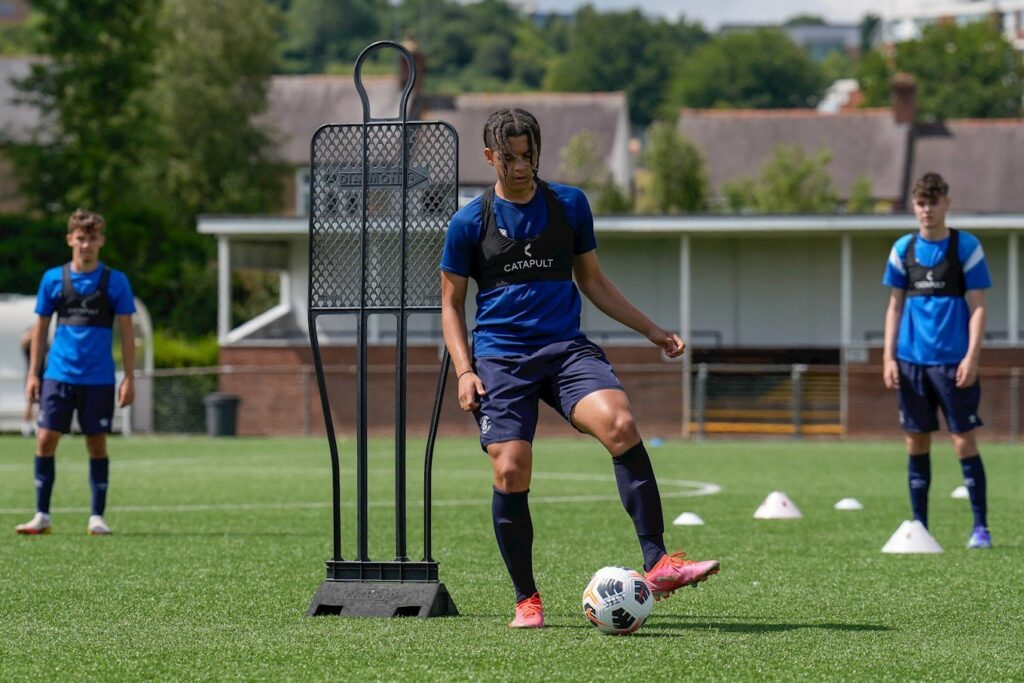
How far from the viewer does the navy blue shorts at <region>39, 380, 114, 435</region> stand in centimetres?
1160

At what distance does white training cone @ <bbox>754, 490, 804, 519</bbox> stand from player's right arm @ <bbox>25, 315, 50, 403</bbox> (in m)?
5.15

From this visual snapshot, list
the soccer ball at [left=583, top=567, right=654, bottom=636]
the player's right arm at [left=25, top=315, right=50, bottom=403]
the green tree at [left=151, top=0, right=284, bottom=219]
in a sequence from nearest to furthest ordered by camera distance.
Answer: the soccer ball at [left=583, top=567, right=654, bottom=636], the player's right arm at [left=25, top=315, right=50, bottom=403], the green tree at [left=151, top=0, right=284, bottom=219]

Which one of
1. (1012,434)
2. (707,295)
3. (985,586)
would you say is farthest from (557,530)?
(707,295)

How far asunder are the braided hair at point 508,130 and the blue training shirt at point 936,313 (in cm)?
419

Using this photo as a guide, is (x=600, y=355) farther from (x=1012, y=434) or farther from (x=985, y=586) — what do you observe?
(x=1012, y=434)

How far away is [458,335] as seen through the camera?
277 inches

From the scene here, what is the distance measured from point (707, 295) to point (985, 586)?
98.1 feet

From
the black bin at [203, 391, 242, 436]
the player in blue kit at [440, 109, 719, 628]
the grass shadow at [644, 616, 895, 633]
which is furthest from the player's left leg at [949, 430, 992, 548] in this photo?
the black bin at [203, 391, 242, 436]

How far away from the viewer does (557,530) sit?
1203cm

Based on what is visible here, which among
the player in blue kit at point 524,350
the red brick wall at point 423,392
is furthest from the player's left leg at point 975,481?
the red brick wall at point 423,392

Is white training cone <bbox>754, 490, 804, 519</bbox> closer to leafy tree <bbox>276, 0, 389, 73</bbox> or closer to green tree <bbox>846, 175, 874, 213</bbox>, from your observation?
green tree <bbox>846, 175, 874, 213</bbox>

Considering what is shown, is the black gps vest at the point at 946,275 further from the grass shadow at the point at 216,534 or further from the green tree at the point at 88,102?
the green tree at the point at 88,102

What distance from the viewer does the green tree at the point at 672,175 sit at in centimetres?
5075

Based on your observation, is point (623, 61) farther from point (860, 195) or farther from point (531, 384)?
point (531, 384)
